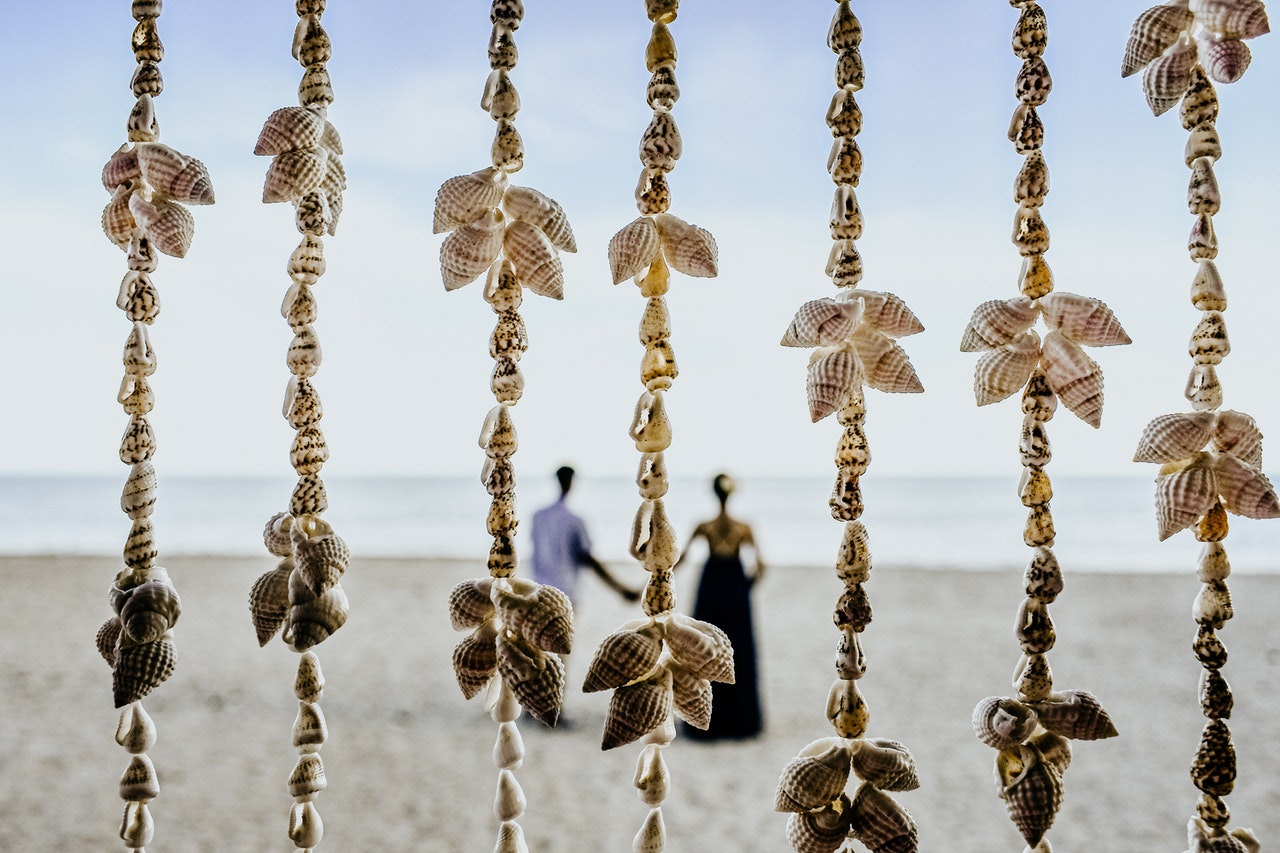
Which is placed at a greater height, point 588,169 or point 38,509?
point 38,509

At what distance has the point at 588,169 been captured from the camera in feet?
2.61

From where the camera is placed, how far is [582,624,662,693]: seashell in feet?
1.84

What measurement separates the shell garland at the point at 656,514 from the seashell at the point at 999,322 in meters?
0.17

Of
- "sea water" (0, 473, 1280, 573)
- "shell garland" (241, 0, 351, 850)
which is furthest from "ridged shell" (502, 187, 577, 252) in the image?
"sea water" (0, 473, 1280, 573)

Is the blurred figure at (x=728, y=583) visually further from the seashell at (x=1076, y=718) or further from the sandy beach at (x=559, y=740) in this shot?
the seashell at (x=1076, y=718)

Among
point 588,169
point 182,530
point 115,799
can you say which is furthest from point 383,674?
point 182,530

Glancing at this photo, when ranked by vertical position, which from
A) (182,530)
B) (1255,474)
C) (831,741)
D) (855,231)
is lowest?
(831,741)

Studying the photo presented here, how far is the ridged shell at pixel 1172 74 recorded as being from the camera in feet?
1.98

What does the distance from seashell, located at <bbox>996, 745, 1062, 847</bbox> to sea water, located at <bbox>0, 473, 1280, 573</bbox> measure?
893 centimetres

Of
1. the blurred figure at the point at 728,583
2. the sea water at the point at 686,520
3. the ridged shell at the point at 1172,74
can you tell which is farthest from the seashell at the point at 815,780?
the sea water at the point at 686,520

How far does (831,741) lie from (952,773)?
3.15m

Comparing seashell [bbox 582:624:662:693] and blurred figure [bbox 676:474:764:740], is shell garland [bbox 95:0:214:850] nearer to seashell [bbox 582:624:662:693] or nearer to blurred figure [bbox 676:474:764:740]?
seashell [bbox 582:624:662:693]

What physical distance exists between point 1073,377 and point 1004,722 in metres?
0.22

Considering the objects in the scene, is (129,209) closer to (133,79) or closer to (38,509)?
(133,79)
